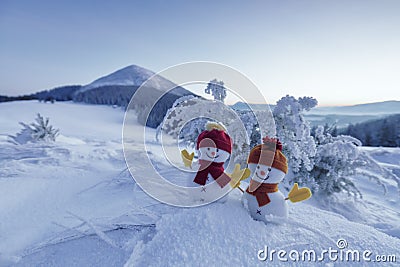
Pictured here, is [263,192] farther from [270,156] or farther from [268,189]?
[270,156]

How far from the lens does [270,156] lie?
112 centimetres

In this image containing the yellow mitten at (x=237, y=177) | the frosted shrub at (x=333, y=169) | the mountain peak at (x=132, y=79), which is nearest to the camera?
the mountain peak at (x=132, y=79)

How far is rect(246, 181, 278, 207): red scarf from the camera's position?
108cm

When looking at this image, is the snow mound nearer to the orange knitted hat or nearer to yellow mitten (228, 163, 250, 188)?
yellow mitten (228, 163, 250, 188)

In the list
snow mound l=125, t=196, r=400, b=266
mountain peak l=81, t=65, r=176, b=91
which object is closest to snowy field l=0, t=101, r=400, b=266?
snow mound l=125, t=196, r=400, b=266

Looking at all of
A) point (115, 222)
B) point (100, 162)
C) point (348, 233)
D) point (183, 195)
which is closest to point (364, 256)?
point (348, 233)

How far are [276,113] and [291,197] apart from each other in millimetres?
1097

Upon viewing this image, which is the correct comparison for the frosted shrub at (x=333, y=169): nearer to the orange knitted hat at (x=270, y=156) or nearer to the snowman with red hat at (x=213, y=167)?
the orange knitted hat at (x=270, y=156)

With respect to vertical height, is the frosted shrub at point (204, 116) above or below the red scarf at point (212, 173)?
above

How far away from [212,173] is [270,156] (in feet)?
1.04

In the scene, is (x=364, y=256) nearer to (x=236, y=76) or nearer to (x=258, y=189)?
(x=258, y=189)

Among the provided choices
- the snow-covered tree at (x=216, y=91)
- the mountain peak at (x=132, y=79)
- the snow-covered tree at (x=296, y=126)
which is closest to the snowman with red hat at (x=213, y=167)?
the mountain peak at (x=132, y=79)

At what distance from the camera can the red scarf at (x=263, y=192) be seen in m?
1.08

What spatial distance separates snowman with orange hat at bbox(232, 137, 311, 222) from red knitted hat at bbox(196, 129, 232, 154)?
0.57 feet
